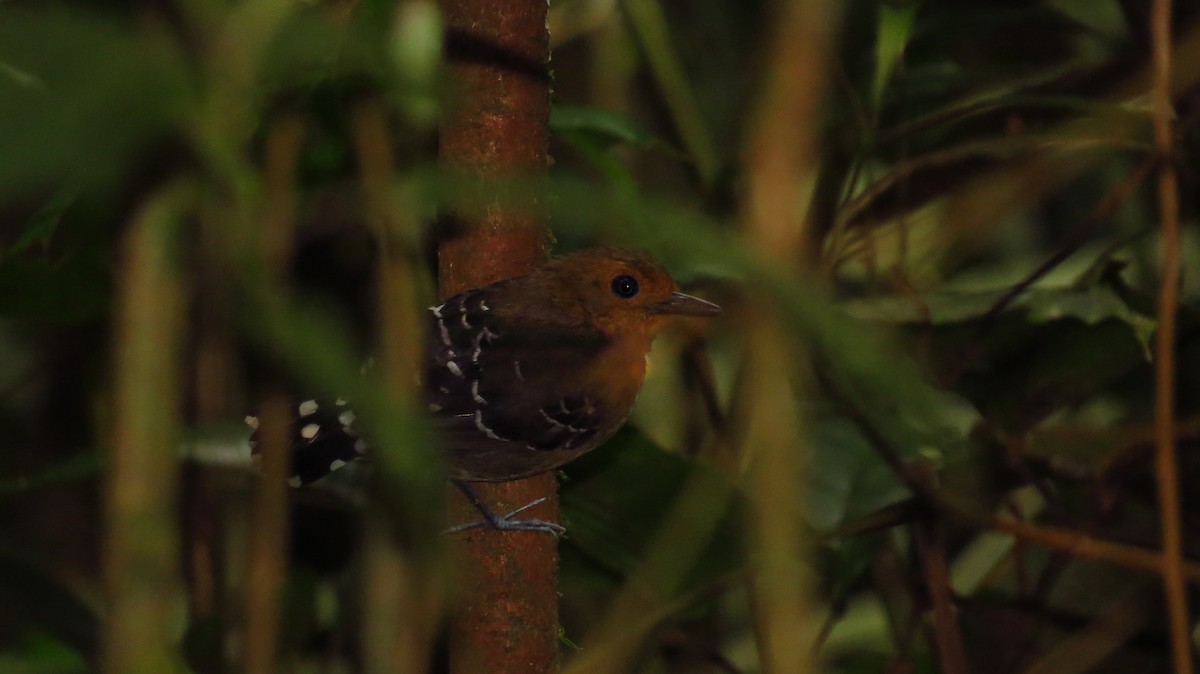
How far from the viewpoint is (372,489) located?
2355mm

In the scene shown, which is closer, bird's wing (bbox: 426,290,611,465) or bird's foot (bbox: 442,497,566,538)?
bird's foot (bbox: 442,497,566,538)

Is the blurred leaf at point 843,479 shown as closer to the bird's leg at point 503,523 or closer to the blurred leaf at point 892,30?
the blurred leaf at point 892,30

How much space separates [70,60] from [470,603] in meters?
1.03

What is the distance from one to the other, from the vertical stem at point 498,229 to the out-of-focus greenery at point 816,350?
2.6 inches

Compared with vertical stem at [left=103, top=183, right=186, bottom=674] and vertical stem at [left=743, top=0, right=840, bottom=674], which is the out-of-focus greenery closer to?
vertical stem at [left=103, top=183, right=186, bottom=674]

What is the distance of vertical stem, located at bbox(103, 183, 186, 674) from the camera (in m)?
0.80

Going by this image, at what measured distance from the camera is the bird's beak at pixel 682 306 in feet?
6.35

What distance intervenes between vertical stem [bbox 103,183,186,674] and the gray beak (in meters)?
1.01

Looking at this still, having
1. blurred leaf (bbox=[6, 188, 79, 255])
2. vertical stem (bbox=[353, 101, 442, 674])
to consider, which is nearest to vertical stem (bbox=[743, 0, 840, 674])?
vertical stem (bbox=[353, 101, 442, 674])

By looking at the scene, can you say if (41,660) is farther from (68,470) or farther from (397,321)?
(68,470)

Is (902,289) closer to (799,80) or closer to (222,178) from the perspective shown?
(799,80)

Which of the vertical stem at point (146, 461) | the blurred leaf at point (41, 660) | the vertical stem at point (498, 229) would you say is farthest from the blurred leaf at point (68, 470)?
the vertical stem at point (146, 461)

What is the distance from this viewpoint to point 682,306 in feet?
6.55

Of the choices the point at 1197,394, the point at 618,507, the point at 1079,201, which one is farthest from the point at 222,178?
the point at 1079,201
